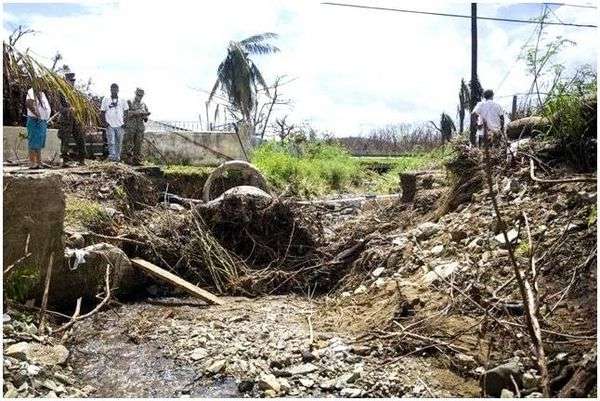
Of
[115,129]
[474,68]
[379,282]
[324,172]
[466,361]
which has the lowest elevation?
[466,361]

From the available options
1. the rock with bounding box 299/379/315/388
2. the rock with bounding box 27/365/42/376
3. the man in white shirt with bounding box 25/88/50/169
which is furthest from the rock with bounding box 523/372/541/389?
the man in white shirt with bounding box 25/88/50/169

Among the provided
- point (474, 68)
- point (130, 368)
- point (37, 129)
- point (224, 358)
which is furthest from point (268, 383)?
point (474, 68)

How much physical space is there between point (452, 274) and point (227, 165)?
570 centimetres

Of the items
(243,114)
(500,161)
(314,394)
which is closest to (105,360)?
(314,394)

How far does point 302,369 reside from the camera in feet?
13.1

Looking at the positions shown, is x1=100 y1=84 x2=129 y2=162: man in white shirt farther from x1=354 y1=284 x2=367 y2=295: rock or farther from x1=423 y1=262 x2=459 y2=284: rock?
x1=423 y1=262 x2=459 y2=284: rock

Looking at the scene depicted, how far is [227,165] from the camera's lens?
9859mm

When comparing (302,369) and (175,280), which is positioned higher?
(175,280)

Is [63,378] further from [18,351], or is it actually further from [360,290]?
[360,290]

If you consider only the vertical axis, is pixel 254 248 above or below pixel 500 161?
below

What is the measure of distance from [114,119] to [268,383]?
725 cm

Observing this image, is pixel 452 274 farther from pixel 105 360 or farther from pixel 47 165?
pixel 47 165

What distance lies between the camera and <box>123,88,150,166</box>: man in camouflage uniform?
33.6ft

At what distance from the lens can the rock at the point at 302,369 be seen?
3955 millimetres
